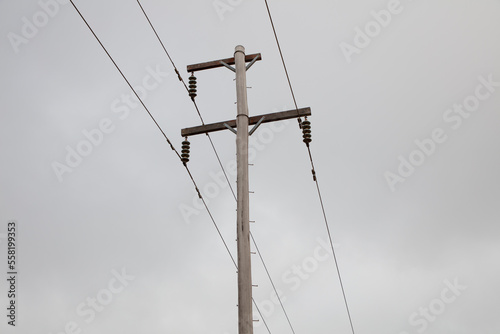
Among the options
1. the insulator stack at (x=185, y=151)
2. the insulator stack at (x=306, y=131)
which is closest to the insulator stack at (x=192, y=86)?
the insulator stack at (x=185, y=151)

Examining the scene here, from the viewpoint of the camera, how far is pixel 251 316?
274 inches

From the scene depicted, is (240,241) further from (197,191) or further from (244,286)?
(197,191)

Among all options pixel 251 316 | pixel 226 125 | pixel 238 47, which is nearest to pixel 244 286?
pixel 251 316

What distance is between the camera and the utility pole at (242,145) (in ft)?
23.0

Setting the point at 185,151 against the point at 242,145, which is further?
the point at 185,151

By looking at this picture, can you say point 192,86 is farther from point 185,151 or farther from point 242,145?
point 242,145

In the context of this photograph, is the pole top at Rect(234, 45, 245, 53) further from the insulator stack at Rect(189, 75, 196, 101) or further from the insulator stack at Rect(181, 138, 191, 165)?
the insulator stack at Rect(181, 138, 191, 165)

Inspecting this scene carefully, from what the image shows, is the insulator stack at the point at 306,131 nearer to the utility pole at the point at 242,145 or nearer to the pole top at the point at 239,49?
the utility pole at the point at 242,145

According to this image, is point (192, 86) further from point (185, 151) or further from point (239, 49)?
point (185, 151)

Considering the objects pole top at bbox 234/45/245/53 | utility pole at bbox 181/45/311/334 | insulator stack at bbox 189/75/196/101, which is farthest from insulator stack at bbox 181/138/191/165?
pole top at bbox 234/45/245/53

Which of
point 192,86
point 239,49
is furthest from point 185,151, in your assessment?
point 239,49

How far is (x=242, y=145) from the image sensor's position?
8.17 m

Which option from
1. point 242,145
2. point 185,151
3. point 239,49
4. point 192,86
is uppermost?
point 239,49

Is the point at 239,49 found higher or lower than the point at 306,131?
higher
